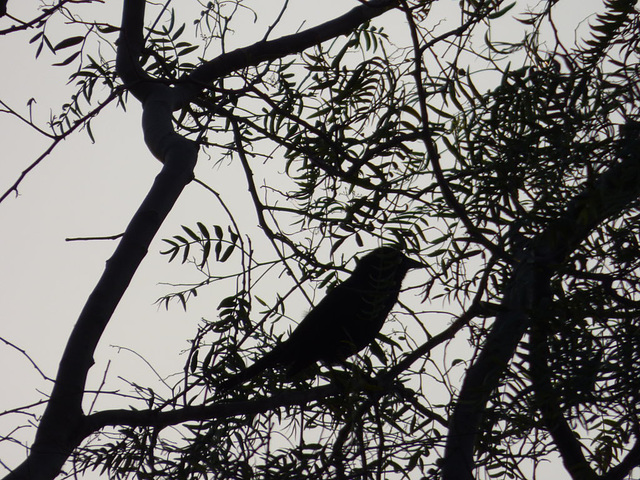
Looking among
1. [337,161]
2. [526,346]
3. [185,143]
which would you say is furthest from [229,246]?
[526,346]

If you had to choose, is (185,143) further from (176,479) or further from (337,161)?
(176,479)

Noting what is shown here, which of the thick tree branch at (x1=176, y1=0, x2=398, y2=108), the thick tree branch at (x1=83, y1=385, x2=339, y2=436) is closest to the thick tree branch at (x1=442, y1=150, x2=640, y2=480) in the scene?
the thick tree branch at (x1=83, y1=385, x2=339, y2=436)

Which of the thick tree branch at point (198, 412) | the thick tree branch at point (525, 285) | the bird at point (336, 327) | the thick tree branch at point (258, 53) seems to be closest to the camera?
the thick tree branch at point (525, 285)

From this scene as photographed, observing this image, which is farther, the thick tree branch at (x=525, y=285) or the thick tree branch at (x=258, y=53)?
the thick tree branch at (x=258, y=53)

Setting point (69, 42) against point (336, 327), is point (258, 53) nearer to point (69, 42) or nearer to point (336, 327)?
point (69, 42)

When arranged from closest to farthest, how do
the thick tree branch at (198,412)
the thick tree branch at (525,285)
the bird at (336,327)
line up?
1. the thick tree branch at (525,285)
2. the thick tree branch at (198,412)
3. the bird at (336,327)

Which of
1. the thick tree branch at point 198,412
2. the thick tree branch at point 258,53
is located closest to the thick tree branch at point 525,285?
the thick tree branch at point 198,412

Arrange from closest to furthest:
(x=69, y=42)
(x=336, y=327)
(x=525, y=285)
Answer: (x=525, y=285) → (x=69, y=42) → (x=336, y=327)

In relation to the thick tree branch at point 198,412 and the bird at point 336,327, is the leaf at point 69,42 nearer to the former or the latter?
the thick tree branch at point 198,412

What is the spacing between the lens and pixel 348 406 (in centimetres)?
198

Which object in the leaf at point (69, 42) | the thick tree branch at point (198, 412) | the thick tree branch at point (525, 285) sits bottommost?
the thick tree branch at point (525, 285)

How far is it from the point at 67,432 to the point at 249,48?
140 centimetres

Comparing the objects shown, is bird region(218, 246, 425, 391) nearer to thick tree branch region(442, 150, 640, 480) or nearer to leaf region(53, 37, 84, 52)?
thick tree branch region(442, 150, 640, 480)

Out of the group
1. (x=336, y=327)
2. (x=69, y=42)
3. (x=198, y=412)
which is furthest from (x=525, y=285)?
(x=336, y=327)
